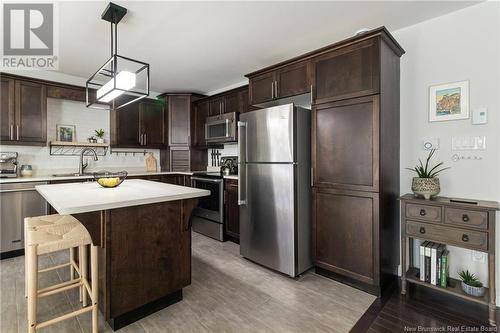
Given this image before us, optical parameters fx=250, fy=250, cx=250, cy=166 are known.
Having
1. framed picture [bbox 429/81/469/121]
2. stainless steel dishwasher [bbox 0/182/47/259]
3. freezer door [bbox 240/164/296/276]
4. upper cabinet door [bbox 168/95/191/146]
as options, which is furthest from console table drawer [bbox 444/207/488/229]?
stainless steel dishwasher [bbox 0/182/47/259]

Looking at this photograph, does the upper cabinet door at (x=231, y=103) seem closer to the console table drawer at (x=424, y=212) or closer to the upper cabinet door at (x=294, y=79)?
the upper cabinet door at (x=294, y=79)

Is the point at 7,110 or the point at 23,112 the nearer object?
the point at 7,110

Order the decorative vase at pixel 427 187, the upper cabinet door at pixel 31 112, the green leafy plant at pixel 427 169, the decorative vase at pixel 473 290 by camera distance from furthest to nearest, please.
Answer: the upper cabinet door at pixel 31 112, the green leafy plant at pixel 427 169, the decorative vase at pixel 427 187, the decorative vase at pixel 473 290

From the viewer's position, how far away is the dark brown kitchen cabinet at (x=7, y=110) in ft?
10.8

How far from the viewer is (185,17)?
7.75 feet

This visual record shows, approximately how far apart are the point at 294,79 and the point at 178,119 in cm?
287

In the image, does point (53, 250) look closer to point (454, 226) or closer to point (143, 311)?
point (143, 311)

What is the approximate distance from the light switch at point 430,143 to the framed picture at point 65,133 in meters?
4.89

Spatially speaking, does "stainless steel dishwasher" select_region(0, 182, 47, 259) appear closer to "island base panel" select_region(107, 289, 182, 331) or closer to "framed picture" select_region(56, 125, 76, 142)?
"framed picture" select_region(56, 125, 76, 142)

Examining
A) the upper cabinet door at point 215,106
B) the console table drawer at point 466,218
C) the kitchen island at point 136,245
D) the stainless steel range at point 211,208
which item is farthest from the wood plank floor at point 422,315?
the upper cabinet door at point 215,106

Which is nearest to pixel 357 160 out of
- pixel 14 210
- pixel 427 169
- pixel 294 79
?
pixel 427 169

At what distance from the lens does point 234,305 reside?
206cm

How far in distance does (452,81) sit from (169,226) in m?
2.76

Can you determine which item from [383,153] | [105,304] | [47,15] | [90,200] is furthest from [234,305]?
[47,15]
